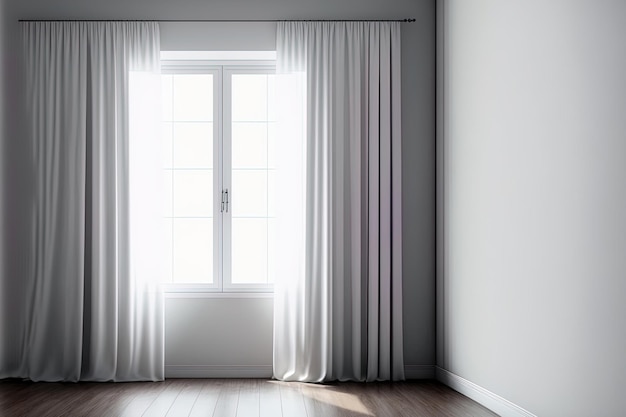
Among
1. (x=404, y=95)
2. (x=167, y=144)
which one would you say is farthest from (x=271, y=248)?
(x=404, y=95)

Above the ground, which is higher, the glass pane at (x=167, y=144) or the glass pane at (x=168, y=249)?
the glass pane at (x=167, y=144)

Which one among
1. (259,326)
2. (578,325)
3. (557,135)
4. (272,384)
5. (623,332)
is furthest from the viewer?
(259,326)

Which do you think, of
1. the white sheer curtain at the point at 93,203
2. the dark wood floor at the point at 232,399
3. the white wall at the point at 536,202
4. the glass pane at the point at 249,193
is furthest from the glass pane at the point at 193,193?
the white wall at the point at 536,202

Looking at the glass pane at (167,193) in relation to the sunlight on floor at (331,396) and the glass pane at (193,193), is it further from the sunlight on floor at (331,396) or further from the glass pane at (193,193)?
the sunlight on floor at (331,396)

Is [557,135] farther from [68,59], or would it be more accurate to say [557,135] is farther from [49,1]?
[49,1]

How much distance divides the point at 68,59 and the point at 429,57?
2641 millimetres

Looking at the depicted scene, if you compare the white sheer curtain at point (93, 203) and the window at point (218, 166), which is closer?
the white sheer curtain at point (93, 203)

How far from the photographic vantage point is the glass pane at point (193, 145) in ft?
14.8

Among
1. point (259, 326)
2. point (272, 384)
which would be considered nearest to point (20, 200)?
point (259, 326)

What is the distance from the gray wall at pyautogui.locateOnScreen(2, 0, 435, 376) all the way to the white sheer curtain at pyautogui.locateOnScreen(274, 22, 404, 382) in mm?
145

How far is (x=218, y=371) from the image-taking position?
4.25 m

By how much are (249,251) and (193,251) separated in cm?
43

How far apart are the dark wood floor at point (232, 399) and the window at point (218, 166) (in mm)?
878

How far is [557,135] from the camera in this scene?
2.78 metres
